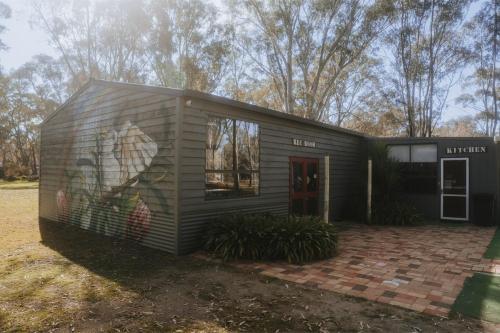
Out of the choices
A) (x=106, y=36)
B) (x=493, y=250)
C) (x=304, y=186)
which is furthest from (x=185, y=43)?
(x=493, y=250)

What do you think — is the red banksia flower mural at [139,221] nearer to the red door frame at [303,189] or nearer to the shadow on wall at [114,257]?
the shadow on wall at [114,257]

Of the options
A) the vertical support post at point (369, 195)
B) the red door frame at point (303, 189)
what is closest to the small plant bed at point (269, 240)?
the red door frame at point (303, 189)

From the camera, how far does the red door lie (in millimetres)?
8219

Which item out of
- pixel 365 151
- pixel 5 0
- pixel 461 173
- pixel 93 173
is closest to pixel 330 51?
pixel 365 151

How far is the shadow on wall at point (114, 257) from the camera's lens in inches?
186

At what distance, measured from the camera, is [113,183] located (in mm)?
6922

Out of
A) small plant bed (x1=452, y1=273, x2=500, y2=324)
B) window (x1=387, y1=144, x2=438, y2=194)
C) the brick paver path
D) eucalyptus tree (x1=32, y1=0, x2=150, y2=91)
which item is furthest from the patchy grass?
small plant bed (x1=452, y1=273, x2=500, y2=324)

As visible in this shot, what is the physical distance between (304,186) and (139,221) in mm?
4239

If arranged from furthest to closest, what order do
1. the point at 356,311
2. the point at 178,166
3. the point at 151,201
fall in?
1. the point at 151,201
2. the point at 178,166
3. the point at 356,311

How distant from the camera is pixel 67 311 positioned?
3416mm

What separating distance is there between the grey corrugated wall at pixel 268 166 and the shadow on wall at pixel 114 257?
1.69ft

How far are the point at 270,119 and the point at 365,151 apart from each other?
17.6ft

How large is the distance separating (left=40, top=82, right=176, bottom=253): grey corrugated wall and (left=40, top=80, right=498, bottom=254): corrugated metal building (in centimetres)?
2

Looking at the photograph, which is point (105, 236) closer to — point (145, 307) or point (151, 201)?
point (151, 201)
